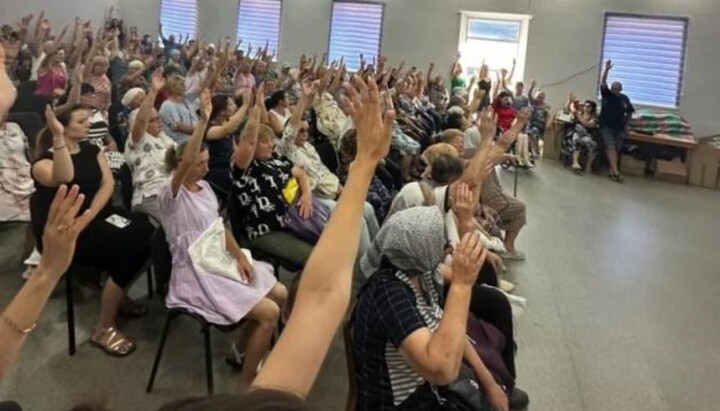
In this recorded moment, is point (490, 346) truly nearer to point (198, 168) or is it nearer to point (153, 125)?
point (198, 168)

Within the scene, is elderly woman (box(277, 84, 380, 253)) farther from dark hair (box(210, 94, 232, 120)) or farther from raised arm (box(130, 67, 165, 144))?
raised arm (box(130, 67, 165, 144))

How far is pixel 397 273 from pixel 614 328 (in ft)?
7.27

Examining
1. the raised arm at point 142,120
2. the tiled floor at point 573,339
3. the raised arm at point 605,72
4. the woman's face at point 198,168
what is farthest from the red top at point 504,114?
the woman's face at point 198,168

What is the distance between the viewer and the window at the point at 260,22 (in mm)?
12719

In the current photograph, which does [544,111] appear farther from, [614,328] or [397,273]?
[397,273]

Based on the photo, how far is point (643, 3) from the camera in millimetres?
10258

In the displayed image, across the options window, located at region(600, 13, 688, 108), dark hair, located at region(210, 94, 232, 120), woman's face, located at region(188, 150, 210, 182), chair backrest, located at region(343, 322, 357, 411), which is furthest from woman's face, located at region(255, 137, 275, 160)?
window, located at region(600, 13, 688, 108)

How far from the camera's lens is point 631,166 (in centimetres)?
930

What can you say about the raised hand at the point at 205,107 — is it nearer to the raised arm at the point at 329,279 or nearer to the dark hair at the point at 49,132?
the dark hair at the point at 49,132

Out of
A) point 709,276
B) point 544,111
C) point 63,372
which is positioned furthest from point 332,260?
point 544,111

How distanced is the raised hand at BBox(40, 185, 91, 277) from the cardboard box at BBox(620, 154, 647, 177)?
923 centimetres

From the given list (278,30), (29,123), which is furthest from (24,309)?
(278,30)

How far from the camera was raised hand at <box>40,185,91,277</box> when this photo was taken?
1.14 metres

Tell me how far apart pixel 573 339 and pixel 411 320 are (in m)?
2.01
